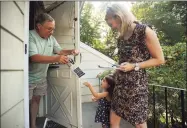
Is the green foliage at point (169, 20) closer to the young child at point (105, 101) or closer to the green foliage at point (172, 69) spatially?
the green foliage at point (172, 69)

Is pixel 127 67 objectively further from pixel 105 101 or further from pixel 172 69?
pixel 172 69

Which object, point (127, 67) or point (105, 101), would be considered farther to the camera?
point (105, 101)

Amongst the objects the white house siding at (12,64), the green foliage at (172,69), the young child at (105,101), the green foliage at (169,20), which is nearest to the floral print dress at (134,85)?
the young child at (105,101)

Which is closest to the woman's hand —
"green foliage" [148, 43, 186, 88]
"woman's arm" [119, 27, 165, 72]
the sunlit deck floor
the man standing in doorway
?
"woman's arm" [119, 27, 165, 72]

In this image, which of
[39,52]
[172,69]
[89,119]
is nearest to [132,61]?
[39,52]

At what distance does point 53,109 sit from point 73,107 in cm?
48

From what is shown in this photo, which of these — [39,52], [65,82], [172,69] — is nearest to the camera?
[39,52]

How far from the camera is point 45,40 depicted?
1582mm

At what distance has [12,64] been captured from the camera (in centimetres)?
90

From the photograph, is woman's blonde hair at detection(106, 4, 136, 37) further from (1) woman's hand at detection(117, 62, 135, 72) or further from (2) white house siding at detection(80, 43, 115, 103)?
(2) white house siding at detection(80, 43, 115, 103)

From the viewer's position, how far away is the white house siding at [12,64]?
2.56 ft

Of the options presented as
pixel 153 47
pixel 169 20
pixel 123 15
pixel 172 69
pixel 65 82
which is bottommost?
pixel 65 82

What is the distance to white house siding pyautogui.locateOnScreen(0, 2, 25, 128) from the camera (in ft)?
2.56

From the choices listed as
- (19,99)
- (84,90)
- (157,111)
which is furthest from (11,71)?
(84,90)
